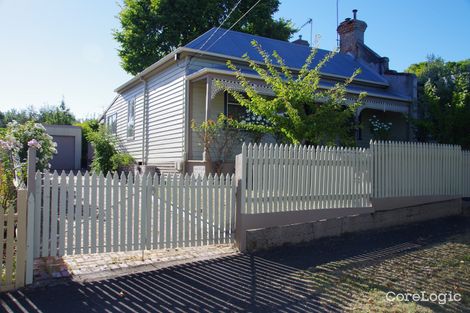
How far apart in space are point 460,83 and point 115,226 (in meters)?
13.3

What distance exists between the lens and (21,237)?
4910mm

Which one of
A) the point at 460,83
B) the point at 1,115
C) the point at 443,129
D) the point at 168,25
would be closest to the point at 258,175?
the point at 443,129

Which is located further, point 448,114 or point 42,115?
point 42,115

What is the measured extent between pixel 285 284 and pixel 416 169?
6.41 meters

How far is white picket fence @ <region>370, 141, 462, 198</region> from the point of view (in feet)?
30.2

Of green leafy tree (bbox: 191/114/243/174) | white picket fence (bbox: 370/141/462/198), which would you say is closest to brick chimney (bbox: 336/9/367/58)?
white picket fence (bbox: 370/141/462/198)

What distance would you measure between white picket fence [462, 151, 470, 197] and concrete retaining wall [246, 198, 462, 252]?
696 mm

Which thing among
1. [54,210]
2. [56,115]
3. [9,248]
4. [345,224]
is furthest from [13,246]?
[56,115]

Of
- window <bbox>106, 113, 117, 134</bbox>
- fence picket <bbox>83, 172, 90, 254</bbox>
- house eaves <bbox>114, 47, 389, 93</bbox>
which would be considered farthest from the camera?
window <bbox>106, 113, 117, 134</bbox>

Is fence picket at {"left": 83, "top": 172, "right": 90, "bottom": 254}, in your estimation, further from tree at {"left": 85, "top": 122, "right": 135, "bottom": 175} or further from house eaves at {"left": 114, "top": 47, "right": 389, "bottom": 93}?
tree at {"left": 85, "top": 122, "right": 135, "bottom": 175}

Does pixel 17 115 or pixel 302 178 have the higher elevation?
pixel 17 115

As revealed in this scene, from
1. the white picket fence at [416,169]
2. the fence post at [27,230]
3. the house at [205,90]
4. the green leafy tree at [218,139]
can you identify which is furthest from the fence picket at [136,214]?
the green leafy tree at [218,139]

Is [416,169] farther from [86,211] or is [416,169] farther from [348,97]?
[86,211]

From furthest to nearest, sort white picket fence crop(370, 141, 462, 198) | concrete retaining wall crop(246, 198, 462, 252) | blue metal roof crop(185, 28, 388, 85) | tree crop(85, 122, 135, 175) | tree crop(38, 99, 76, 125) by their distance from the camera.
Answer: tree crop(38, 99, 76, 125) < tree crop(85, 122, 135, 175) < blue metal roof crop(185, 28, 388, 85) < white picket fence crop(370, 141, 462, 198) < concrete retaining wall crop(246, 198, 462, 252)
